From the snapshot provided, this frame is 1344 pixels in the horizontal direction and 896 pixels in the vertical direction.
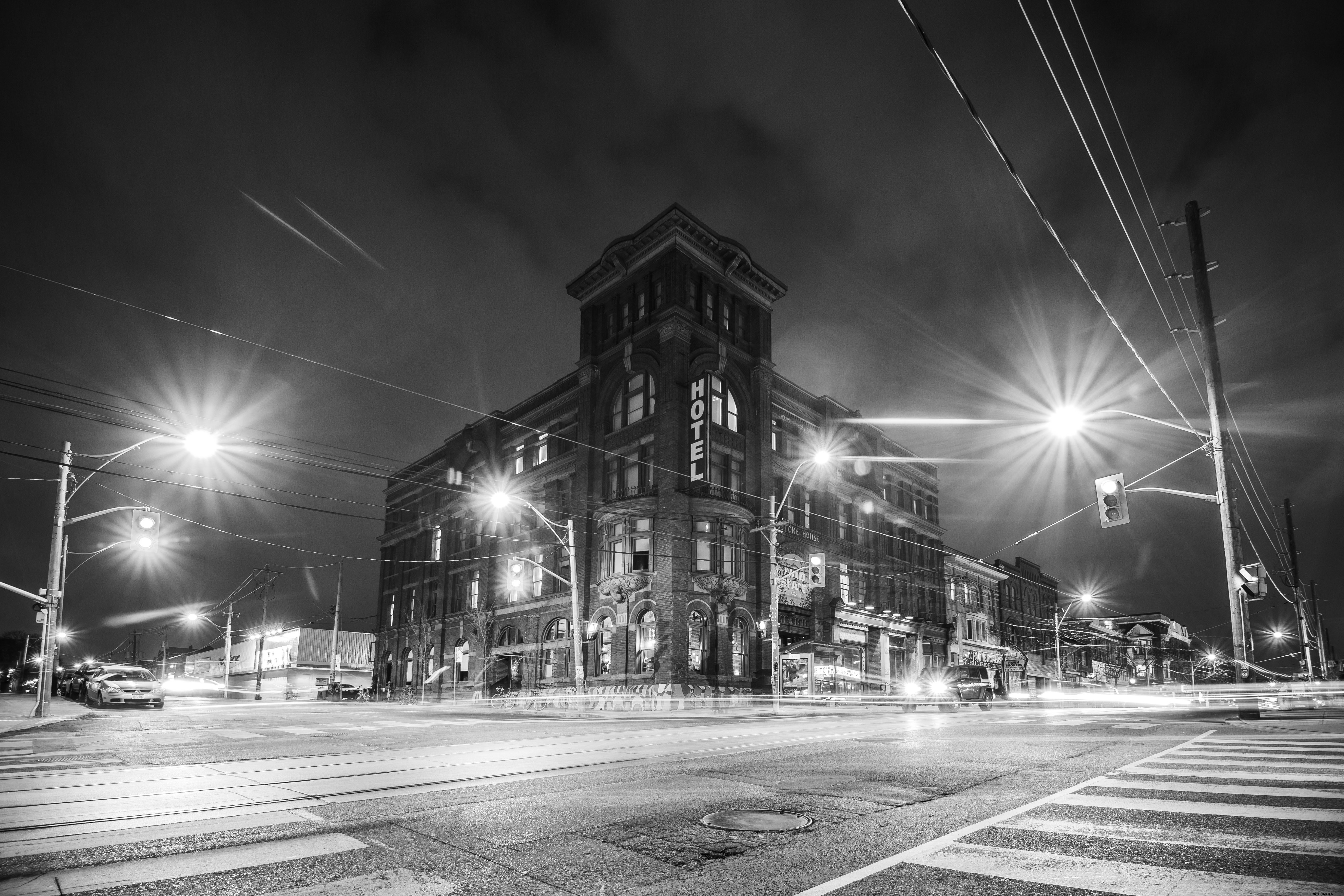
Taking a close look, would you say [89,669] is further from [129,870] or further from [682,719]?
[129,870]

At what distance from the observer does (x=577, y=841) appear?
545 centimetres

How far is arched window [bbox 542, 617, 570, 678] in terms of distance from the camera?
142ft

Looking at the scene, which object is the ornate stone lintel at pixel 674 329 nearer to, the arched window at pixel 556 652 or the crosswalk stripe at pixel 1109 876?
the arched window at pixel 556 652

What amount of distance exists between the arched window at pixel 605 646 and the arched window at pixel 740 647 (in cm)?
591

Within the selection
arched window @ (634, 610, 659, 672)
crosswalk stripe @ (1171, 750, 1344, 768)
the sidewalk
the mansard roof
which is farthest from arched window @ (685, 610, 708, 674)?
crosswalk stripe @ (1171, 750, 1344, 768)

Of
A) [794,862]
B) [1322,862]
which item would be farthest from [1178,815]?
[794,862]

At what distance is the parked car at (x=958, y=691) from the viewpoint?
116 ft

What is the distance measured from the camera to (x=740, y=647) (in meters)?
40.3

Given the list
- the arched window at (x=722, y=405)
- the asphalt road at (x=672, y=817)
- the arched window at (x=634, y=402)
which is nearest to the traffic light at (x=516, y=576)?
the arched window at (x=634, y=402)

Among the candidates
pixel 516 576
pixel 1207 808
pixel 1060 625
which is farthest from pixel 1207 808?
pixel 1060 625

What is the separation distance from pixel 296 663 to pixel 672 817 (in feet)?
303

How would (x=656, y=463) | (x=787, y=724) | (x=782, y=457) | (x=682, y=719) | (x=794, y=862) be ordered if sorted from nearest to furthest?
(x=794, y=862) < (x=787, y=724) < (x=682, y=719) < (x=656, y=463) < (x=782, y=457)

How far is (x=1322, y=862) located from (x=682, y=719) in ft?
62.2

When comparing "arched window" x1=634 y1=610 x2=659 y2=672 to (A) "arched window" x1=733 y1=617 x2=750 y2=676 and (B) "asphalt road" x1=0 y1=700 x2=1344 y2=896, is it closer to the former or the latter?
(A) "arched window" x1=733 y1=617 x2=750 y2=676
